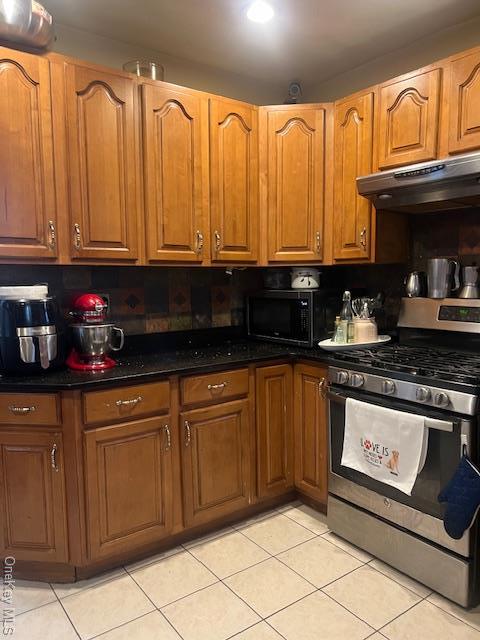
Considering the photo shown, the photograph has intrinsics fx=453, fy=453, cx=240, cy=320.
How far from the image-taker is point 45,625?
5.64 ft

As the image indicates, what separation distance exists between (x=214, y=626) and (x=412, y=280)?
188 cm

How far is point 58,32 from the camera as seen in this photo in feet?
7.54

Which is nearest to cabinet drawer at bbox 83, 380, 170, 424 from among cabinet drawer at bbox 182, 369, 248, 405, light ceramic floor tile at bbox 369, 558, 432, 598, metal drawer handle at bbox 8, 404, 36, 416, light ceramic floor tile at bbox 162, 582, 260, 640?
cabinet drawer at bbox 182, 369, 248, 405

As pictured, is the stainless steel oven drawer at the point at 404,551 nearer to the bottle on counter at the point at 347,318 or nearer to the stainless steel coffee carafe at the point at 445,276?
the bottle on counter at the point at 347,318

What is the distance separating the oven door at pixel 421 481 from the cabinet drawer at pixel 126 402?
0.82 meters

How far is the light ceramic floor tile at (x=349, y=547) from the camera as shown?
2125mm

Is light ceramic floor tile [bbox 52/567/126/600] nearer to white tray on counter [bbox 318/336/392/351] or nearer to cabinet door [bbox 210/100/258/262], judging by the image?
white tray on counter [bbox 318/336/392/351]

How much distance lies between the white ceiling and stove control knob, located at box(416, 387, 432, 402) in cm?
179

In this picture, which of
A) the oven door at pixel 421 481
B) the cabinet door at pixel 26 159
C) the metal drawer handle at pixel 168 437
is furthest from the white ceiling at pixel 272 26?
the metal drawer handle at pixel 168 437

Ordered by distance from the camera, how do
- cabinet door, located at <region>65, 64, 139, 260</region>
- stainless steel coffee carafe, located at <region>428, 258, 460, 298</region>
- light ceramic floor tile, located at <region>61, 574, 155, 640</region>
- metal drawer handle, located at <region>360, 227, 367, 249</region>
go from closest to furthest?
light ceramic floor tile, located at <region>61, 574, 155, 640</region> → cabinet door, located at <region>65, 64, 139, 260</region> → stainless steel coffee carafe, located at <region>428, 258, 460, 298</region> → metal drawer handle, located at <region>360, 227, 367, 249</region>

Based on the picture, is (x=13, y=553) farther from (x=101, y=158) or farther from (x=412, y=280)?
(x=412, y=280)

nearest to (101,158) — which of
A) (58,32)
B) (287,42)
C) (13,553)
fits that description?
(58,32)

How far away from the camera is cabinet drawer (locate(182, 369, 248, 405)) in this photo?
2.18 meters

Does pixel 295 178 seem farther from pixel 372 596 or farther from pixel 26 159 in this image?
pixel 372 596
